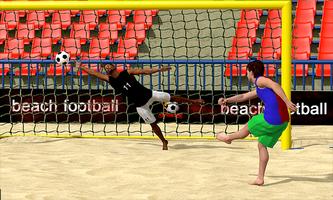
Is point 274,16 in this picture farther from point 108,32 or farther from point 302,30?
point 108,32

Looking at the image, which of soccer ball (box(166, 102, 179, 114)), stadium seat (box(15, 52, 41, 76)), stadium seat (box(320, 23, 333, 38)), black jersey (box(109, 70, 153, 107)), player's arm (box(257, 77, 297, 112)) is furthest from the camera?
stadium seat (box(320, 23, 333, 38))

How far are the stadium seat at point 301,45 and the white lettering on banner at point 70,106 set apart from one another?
4.78 meters

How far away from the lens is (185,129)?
42.0 ft

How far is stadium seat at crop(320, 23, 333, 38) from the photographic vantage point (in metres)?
16.4

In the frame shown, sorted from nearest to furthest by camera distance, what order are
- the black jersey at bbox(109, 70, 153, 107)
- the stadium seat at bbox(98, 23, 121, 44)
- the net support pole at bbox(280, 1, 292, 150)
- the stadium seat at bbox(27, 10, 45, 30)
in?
the black jersey at bbox(109, 70, 153, 107), the net support pole at bbox(280, 1, 292, 150), the stadium seat at bbox(98, 23, 121, 44), the stadium seat at bbox(27, 10, 45, 30)

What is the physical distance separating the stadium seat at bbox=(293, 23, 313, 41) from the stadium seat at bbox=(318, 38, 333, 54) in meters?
0.30

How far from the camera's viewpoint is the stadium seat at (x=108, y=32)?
56.9 ft

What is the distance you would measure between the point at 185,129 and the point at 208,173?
4.53 metres

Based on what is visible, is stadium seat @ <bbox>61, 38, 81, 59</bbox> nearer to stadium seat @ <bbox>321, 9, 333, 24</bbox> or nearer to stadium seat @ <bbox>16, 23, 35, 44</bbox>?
stadium seat @ <bbox>16, 23, 35, 44</bbox>

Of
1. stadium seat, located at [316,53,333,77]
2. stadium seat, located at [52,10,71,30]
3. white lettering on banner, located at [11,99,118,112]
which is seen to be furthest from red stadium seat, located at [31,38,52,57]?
stadium seat, located at [316,53,333,77]

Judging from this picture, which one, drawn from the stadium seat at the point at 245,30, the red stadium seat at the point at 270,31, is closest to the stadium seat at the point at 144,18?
the stadium seat at the point at 245,30

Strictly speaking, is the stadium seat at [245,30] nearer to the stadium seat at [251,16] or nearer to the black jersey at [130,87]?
the stadium seat at [251,16]

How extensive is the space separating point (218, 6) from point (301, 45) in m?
5.84

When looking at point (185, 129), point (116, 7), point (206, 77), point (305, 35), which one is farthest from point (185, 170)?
point (305, 35)
